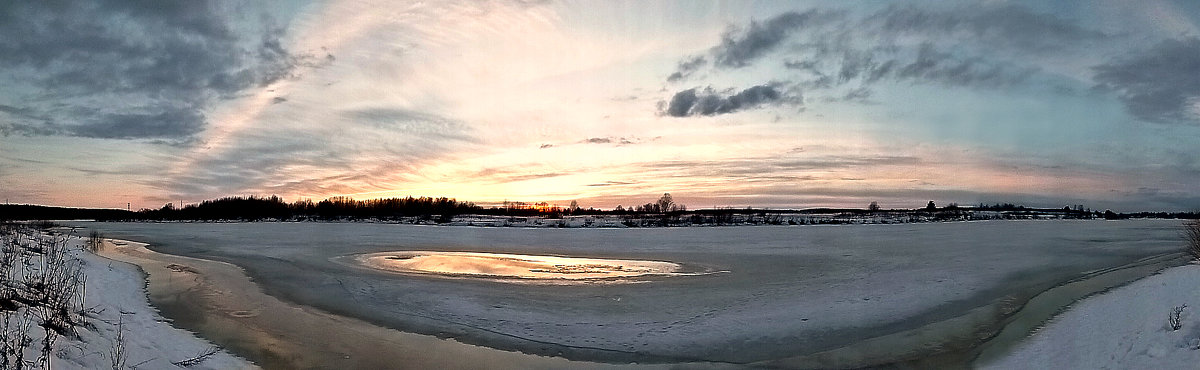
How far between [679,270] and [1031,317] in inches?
317

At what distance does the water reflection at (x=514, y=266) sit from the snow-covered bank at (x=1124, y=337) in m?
8.49

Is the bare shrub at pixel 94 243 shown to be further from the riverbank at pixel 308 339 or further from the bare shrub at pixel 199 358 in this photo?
the bare shrub at pixel 199 358

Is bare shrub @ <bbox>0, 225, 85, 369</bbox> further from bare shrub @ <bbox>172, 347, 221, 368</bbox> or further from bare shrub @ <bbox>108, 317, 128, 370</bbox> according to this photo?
bare shrub @ <bbox>172, 347, 221, 368</bbox>

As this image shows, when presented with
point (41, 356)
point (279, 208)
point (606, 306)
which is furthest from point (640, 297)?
point (279, 208)

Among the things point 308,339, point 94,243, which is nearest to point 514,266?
point 308,339

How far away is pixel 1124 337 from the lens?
23.6 feet

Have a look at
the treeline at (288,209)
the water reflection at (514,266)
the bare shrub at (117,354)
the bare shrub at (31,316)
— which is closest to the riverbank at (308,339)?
the bare shrub at (117,354)

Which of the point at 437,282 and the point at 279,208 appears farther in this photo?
the point at 279,208

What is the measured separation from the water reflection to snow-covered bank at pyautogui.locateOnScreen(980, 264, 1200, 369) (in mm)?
8490

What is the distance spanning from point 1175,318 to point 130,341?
11739 millimetres

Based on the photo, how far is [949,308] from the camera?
35.4ft

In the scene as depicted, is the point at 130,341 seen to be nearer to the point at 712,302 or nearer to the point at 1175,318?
the point at 712,302

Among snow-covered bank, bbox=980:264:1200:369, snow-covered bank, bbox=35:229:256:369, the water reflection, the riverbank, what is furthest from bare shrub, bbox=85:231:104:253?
snow-covered bank, bbox=980:264:1200:369

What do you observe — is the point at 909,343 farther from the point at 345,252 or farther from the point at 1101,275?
the point at 345,252
